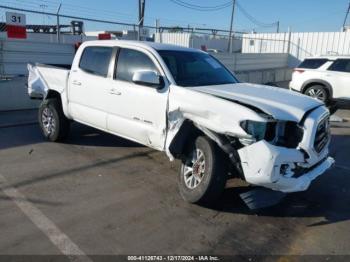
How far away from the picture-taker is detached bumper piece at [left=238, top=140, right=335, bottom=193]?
153 inches

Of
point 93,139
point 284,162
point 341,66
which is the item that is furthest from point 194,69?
point 341,66

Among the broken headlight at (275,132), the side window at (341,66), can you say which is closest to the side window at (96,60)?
the broken headlight at (275,132)

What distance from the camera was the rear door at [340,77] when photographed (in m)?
11.7

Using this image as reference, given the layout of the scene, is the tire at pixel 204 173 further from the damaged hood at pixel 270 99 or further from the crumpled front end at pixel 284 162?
the damaged hood at pixel 270 99

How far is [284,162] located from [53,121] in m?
4.56

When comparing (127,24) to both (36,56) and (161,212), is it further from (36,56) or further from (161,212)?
(161,212)

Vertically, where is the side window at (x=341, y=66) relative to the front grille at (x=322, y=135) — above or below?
above

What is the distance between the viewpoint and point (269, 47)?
25062 mm

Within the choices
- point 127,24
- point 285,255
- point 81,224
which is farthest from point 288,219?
point 127,24

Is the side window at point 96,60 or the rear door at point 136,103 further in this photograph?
the side window at point 96,60

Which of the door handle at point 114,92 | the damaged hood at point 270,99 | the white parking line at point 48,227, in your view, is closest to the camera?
the white parking line at point 48,227

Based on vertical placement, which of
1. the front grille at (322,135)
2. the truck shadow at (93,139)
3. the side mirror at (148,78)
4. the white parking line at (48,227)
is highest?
the side mirror at (148,78)

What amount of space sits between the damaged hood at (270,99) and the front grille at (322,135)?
0.24 metres

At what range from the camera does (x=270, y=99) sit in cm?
460
